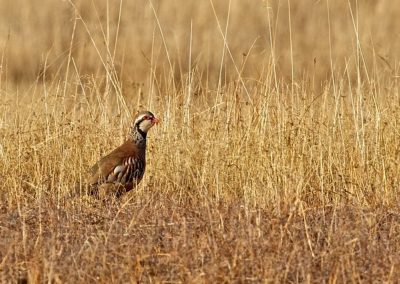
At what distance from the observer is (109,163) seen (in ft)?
26.6

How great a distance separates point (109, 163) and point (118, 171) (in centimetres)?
11

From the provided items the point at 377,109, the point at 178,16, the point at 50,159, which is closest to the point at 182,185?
the point at 50,159

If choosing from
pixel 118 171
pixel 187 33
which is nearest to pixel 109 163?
pixel 118 171

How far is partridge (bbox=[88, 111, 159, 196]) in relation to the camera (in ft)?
26.2

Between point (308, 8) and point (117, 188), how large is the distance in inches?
392

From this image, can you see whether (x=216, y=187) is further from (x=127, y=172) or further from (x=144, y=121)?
(x=144, y=121)

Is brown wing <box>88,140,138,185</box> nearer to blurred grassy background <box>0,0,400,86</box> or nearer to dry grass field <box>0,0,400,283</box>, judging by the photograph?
dry grass field <box>0,0,400,283</box>

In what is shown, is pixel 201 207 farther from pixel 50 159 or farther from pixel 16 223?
pixel 50 159

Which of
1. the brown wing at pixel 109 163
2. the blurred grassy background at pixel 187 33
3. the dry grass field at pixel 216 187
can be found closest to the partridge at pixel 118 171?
the brown wing at pixel 109 163

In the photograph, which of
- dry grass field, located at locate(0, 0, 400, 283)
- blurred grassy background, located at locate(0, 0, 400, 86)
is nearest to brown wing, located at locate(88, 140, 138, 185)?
dry grass field, located at locate(0, 0, 400, 283)

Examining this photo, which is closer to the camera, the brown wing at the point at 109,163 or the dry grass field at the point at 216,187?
the dry grass field at the point at 216,187

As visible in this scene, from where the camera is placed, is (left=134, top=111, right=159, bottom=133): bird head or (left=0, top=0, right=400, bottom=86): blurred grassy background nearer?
(left=134, top=111, right=159, bottom=133): bird head

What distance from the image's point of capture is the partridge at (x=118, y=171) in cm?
797

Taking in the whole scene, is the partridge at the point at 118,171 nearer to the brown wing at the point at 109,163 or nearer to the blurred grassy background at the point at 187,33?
the brown wing at the point at 109,163
